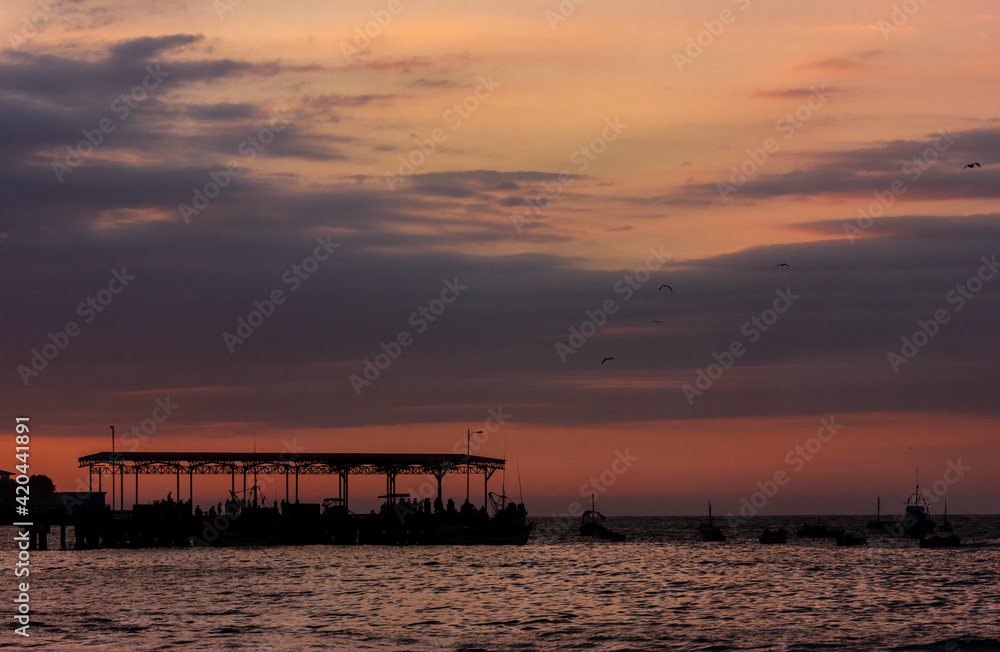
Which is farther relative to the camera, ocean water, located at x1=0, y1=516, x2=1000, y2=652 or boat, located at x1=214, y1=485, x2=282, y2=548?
boat, located at x1=214, y1=485, x2=282, y2=548

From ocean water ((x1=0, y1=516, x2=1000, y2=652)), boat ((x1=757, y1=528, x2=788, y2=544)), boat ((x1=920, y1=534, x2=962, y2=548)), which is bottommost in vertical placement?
boat ((x1=920, y1=534, x2=962, y2=548))

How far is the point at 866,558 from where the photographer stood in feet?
385

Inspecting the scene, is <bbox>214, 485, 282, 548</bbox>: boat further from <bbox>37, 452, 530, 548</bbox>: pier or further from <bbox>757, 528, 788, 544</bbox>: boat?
<bbox>757, 528, 788, 544</bbox>: boat

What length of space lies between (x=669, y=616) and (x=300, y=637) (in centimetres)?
2046

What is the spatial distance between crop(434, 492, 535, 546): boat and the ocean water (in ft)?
33.2

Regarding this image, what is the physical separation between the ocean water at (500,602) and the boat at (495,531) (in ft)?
33.2

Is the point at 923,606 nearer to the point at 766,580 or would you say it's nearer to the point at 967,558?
the point at 766,580

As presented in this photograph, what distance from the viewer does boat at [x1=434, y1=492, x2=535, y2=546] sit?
126m

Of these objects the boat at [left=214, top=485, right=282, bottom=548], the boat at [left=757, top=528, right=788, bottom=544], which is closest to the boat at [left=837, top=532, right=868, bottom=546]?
the boat at [left=757, top=528, right=788, bottom=544]

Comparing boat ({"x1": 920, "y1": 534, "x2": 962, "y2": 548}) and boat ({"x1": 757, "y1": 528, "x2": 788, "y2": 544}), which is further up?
boat ({"x1": 757, "y1": 528, "x2": 788, "y2": 544})

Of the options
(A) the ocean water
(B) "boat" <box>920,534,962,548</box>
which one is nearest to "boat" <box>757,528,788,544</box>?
(B) "boat" <box>920,534,962,548</box>

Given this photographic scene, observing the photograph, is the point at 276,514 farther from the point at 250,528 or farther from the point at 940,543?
the point at 940,543

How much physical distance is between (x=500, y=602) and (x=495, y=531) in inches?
2408

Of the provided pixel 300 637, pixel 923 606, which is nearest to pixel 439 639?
pixel 300 637
